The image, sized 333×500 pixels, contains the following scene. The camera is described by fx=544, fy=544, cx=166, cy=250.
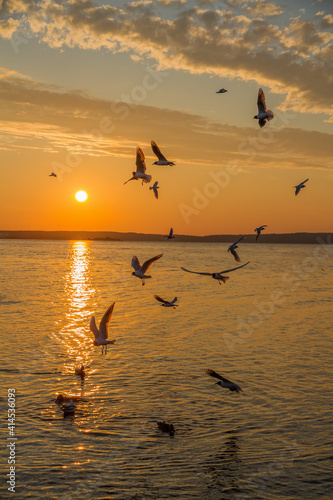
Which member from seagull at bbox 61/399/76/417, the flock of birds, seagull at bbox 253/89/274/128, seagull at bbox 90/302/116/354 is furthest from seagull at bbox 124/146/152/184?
seagull at bbox 61/399/76/417

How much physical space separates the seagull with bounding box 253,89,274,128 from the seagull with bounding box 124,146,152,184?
4.09 meters

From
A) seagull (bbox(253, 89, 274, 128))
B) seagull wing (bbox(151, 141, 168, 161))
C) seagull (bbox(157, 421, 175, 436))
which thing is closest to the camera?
seagull (bbox(157, 421, 175, 436))

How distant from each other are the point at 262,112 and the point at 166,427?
35.6ft

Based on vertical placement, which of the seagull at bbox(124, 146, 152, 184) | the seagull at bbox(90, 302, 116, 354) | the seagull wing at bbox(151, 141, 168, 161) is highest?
the seagull wing at bbox(151, 141, 168, 161)

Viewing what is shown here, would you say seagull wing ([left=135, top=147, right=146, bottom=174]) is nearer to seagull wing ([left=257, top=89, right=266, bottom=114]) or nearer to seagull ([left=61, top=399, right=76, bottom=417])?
seagull wing ([left=257, top=89, right=266, bottom=114])

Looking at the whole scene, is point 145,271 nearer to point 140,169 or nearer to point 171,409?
point 140,169

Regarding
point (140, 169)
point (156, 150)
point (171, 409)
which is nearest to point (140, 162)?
point (140, 169)

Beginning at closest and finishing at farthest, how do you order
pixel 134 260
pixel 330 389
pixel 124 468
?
pixel 124 468, pixel 134 260, pixel 330 389

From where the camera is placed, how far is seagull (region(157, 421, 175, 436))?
16553mm

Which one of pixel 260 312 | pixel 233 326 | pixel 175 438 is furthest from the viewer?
pixel 260 312

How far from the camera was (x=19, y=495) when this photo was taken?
41.8 feet

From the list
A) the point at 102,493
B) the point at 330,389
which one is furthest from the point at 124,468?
the point at 330,389

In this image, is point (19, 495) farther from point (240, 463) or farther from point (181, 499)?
point (240, 463)

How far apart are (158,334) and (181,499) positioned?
20530 millimetres
